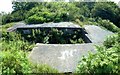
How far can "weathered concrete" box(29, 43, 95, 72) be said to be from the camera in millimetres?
9781

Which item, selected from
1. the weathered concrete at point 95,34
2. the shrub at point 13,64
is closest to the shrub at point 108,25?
the weathered concrete at point 95,34

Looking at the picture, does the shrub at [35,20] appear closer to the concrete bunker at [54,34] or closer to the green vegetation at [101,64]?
the concrete bunker at [54,34]

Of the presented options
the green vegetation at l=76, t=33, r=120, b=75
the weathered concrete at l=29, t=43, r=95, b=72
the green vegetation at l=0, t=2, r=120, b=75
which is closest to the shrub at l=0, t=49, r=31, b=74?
the green vegetation at l=0, t=2, r=120, b=75

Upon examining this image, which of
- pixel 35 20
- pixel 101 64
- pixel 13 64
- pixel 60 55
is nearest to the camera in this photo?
pixel 13 64

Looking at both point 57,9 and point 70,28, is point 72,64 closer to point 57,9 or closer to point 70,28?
point 70,28

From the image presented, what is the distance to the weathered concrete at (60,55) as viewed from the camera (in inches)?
385

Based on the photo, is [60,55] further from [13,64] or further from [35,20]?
[35,20]

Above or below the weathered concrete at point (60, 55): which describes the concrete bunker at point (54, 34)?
below

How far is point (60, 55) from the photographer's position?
35.2ft

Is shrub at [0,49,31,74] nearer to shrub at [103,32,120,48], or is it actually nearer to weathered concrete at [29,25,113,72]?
weathered concrete at [29,25,113,72]

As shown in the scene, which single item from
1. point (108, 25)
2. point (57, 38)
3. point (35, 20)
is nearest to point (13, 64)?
point (57, 38)

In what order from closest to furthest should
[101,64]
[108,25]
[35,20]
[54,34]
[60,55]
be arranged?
[101,64], [60,55], [54,34], [35,20], [108,25]

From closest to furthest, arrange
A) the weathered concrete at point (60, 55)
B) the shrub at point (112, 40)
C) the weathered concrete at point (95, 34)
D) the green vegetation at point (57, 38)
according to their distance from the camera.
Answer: the green vegetation at point (57, 38) → the weathered concrete at point (60, 55) → the shrub at point (112, 40) → the weathered concrete at point (95, 34)

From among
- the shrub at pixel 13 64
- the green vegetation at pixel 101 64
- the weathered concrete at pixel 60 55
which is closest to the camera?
the shrub at pixel 13 64
